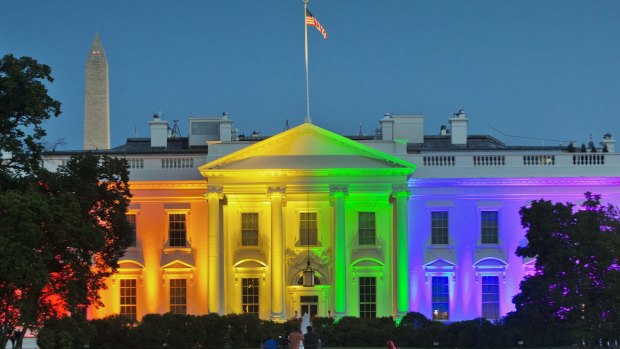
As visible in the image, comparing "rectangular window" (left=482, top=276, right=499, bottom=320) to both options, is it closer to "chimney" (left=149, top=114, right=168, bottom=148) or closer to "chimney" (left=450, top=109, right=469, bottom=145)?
"chimney" (left=450, top=109, right=469, bottom=145)

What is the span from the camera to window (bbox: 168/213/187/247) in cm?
6544

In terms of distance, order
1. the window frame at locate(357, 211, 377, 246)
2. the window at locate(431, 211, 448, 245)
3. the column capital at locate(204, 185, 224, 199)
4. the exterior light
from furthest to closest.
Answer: the window at locate(431, 211, 448, 245) → the window frame at locate(357, 211, 377, 246) → the column capital at locate(204, 185, 224, 199) → the exterior light

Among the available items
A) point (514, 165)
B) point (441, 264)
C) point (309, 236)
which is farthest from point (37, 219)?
point (514, 165)

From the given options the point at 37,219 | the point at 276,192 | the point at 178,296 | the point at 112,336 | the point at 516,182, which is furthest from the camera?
the point at 178,296

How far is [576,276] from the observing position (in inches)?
2000

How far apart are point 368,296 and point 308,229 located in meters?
4.04

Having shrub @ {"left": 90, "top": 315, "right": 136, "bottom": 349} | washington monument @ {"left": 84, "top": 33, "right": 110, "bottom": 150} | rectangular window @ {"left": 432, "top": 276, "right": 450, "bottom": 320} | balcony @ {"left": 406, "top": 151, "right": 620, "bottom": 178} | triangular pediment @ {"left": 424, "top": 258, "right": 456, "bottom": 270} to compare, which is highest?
washington monument @ {"left": 84, "top": 33, "right": 110, "bottom": 150}

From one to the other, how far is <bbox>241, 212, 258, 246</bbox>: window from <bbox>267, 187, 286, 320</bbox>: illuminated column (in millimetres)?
1756

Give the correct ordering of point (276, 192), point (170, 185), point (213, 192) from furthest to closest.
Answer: point (170, 185)
point (213, 192)
point (276, 192)

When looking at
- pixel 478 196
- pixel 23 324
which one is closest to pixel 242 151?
pixel 478 196

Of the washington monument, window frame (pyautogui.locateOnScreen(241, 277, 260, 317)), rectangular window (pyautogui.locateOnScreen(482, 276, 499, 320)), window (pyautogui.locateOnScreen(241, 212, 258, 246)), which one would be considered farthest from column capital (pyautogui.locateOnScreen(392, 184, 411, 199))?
the washington monument

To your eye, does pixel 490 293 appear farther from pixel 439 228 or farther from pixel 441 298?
pixel 439 228

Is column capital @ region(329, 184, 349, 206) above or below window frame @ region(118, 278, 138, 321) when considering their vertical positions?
above

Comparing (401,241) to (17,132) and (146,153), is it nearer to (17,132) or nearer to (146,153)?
(146,153)
